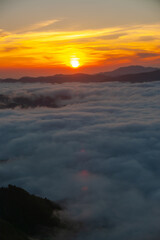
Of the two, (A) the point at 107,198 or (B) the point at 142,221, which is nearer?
(B) the point at 142,221

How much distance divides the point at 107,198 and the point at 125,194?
4.88 metres

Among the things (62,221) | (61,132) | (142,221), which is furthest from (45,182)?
(61,132)

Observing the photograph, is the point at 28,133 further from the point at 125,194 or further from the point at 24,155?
the point at 125,194

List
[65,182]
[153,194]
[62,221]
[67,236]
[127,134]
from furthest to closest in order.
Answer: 1. [127,134]
2. [65,182]
3. [153,194]
4. [62,221]
5. [67,236]

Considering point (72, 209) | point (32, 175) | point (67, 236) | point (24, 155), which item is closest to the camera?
point (67, 236)

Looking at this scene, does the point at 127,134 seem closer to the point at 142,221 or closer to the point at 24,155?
the point at 24,155

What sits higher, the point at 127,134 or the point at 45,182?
the point at 127,134

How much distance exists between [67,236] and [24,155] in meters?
59.0

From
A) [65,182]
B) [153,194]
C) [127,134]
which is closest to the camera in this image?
[153,194]

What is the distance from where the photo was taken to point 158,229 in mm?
45594

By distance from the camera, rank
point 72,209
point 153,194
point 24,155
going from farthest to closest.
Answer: point 24,155, point 153,194, point 72,209

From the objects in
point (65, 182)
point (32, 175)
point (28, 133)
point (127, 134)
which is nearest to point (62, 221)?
point (65, 182)

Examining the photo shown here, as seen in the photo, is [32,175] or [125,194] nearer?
[125,194]

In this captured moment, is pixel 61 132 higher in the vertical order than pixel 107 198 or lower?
higher
